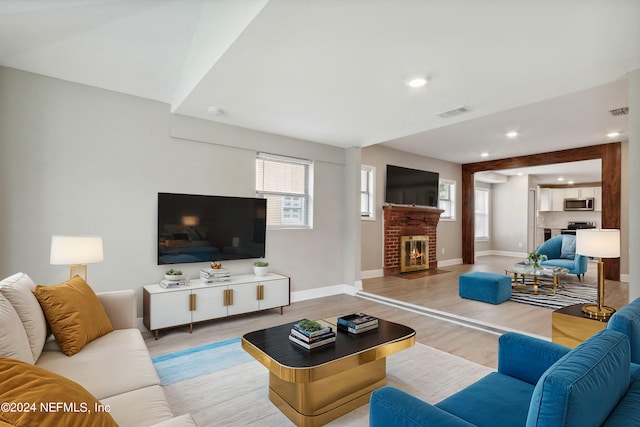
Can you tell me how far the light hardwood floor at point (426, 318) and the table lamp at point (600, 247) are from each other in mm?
804

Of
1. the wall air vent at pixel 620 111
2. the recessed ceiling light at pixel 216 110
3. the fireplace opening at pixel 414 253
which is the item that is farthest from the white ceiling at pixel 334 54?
the fireplace opening at pixel 414 253

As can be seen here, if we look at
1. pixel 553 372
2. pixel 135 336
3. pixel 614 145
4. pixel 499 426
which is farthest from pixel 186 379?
pixel 614 145

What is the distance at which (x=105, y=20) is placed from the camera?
2764mm

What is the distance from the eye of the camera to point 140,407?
1442 millimetres

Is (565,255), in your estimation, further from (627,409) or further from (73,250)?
(73,250)

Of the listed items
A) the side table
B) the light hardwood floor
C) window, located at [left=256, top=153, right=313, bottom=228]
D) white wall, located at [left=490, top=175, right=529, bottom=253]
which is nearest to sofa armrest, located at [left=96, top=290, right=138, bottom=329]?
the light hardwood floor

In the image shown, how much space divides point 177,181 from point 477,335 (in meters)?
3.79

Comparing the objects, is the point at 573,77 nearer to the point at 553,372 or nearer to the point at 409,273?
the point at 553,372

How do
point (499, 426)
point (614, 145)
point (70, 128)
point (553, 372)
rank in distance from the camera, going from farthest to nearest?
point (614, 145)
point (70, 128)
point (499, 426)
point (553, 372)

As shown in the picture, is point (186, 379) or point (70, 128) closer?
point (186, 379)

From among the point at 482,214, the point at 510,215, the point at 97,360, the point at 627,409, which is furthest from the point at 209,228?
the point at 510,215

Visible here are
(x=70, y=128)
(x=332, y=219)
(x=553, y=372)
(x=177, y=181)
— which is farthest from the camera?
(x=332, y=219)

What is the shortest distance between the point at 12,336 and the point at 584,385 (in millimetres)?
2189

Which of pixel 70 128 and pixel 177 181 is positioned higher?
pixel 70 128
